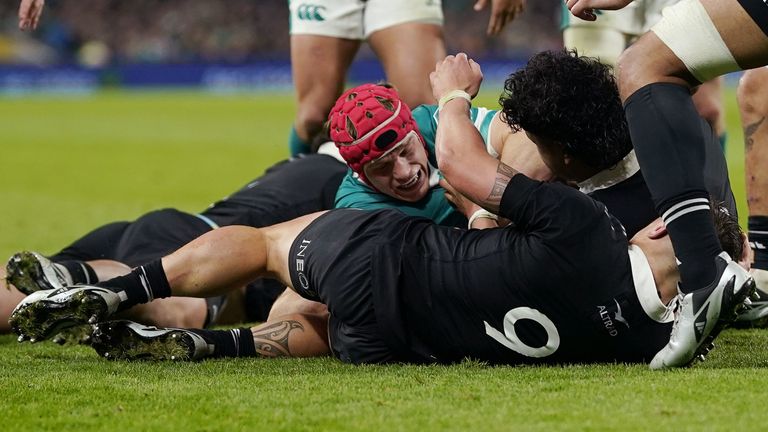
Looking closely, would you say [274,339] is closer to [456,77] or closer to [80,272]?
[80,272]

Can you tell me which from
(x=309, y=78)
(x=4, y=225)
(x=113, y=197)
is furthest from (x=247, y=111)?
(x=309, y=78)

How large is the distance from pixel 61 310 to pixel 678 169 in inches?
86.6

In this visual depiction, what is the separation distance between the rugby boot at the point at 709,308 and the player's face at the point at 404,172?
147cm

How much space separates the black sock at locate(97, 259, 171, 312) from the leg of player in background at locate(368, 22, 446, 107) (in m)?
2.78

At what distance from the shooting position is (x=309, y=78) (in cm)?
742

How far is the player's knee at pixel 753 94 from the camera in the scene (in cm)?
545

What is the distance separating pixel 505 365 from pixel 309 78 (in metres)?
3.65

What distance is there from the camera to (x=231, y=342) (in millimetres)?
4535

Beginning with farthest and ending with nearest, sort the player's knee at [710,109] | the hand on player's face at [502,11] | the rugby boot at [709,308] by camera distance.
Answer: the player's knee at [710,109]
the hand on player's face at [502,11]
the rugby boot at [709,308]

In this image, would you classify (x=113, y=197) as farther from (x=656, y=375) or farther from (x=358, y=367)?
(x=656, y=375)

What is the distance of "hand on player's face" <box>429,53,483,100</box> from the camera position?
4.49m

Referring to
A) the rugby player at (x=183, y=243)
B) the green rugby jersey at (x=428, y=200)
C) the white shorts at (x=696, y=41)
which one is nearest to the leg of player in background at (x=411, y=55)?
the rugby player at (x=183, y=243)

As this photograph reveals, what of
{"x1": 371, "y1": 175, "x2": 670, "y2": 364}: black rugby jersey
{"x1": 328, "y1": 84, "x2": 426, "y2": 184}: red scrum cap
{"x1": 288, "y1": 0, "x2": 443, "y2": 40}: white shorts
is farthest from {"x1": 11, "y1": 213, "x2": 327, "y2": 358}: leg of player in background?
{"x1": 288, "y1": 0, "x2": 443, "y2": 40}: white shorts

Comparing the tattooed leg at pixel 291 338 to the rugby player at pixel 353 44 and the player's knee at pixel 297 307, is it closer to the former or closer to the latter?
the player's knee at pixel 297 307
